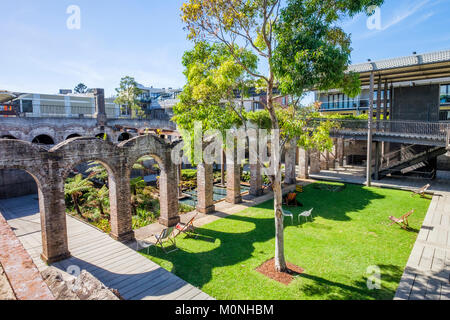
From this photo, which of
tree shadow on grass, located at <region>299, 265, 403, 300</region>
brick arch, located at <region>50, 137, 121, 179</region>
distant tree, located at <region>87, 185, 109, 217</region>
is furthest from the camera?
distant tree, located at <region>87, 185, 109, 217</region>

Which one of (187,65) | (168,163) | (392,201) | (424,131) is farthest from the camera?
(424,131)

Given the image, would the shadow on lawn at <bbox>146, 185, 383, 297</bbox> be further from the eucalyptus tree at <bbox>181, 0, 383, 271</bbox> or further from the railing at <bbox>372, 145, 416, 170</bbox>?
the railing at <bbox>372, 145, 416, 170</bbox>

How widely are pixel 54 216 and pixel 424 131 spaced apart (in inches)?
933

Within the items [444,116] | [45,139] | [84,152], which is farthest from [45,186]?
[444,116]

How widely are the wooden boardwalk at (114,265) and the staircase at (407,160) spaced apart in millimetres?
21532

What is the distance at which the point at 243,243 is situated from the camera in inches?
465

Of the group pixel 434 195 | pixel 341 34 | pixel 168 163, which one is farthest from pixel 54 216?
pixel 434 195

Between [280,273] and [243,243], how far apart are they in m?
2.69

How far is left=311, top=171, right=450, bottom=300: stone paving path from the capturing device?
8.07 meters

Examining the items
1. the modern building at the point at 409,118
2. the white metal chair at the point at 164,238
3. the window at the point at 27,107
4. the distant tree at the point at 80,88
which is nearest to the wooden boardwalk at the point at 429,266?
the modern building at the point at 409,118

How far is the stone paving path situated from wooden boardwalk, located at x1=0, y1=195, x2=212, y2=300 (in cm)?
625

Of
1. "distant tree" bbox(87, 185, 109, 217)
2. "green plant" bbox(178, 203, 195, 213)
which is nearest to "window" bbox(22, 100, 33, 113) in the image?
"distant tree" bbox(87, 185, 109, 217)

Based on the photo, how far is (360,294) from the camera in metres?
8.12
